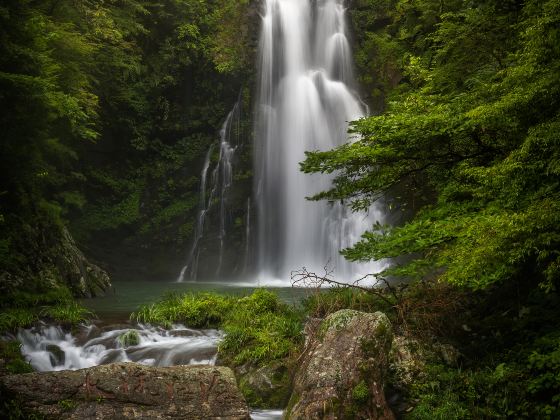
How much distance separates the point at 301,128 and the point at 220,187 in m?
5.16

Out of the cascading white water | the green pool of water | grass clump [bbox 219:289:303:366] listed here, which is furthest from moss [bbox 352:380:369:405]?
the cascading white water

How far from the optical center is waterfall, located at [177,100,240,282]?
72.5ft

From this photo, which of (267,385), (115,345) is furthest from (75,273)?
(267,385)

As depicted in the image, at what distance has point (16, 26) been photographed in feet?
29.6

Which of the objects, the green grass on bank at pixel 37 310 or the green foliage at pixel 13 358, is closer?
the green foliage at pixel 13 358

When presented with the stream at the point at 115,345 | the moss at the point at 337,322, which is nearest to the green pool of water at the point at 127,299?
the stream at the point at 115,345

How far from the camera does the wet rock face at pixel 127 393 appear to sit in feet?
15.3

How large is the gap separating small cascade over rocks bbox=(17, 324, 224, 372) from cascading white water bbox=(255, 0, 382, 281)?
11.3 metres

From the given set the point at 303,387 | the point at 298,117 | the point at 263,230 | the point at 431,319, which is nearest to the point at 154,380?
the point at 303,387

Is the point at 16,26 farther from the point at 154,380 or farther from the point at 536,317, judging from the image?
the point at 536,317

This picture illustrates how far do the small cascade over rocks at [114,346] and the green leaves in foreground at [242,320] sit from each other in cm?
38

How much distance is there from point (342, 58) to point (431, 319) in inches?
857

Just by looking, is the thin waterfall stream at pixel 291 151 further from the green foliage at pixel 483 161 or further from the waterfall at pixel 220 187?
the green foliage at pixel 483 161

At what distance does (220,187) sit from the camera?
22719mm
